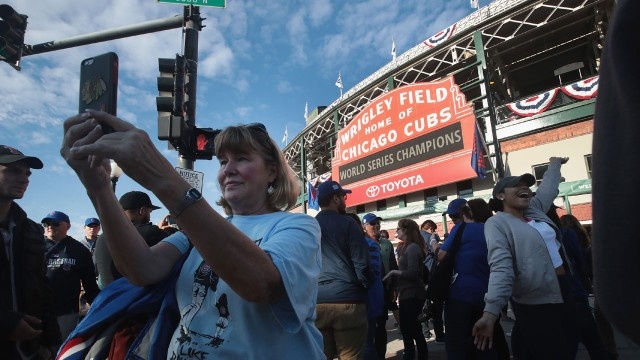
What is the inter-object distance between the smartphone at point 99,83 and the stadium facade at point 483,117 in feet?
47.5

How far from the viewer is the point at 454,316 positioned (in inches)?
126

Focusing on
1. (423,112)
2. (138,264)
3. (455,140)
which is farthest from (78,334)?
(423,112)

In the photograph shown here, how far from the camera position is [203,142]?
518 cm

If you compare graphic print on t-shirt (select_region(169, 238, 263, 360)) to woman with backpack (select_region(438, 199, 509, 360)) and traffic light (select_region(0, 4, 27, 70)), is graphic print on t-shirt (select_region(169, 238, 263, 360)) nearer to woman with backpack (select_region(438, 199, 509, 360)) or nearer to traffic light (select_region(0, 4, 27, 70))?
woman with backpack (select_region(438, 199, 509, 360))

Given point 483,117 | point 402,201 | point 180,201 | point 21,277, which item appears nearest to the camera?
point 180,201

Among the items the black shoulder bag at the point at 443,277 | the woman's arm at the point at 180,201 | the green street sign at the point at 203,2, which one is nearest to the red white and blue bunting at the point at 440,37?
the green street sign at the point at 203,2

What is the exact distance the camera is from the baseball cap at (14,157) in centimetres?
261

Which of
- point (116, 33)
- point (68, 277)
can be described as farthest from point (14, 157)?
point (116, 33)

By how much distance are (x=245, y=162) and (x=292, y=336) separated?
71cm

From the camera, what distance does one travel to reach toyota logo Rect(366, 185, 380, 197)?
18.5 m

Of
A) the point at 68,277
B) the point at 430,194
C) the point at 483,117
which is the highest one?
the point at 483,117

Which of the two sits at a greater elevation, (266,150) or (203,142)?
(203,142)

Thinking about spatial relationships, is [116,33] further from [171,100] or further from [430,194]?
[430,194]

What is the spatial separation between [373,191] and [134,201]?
16.0 m
